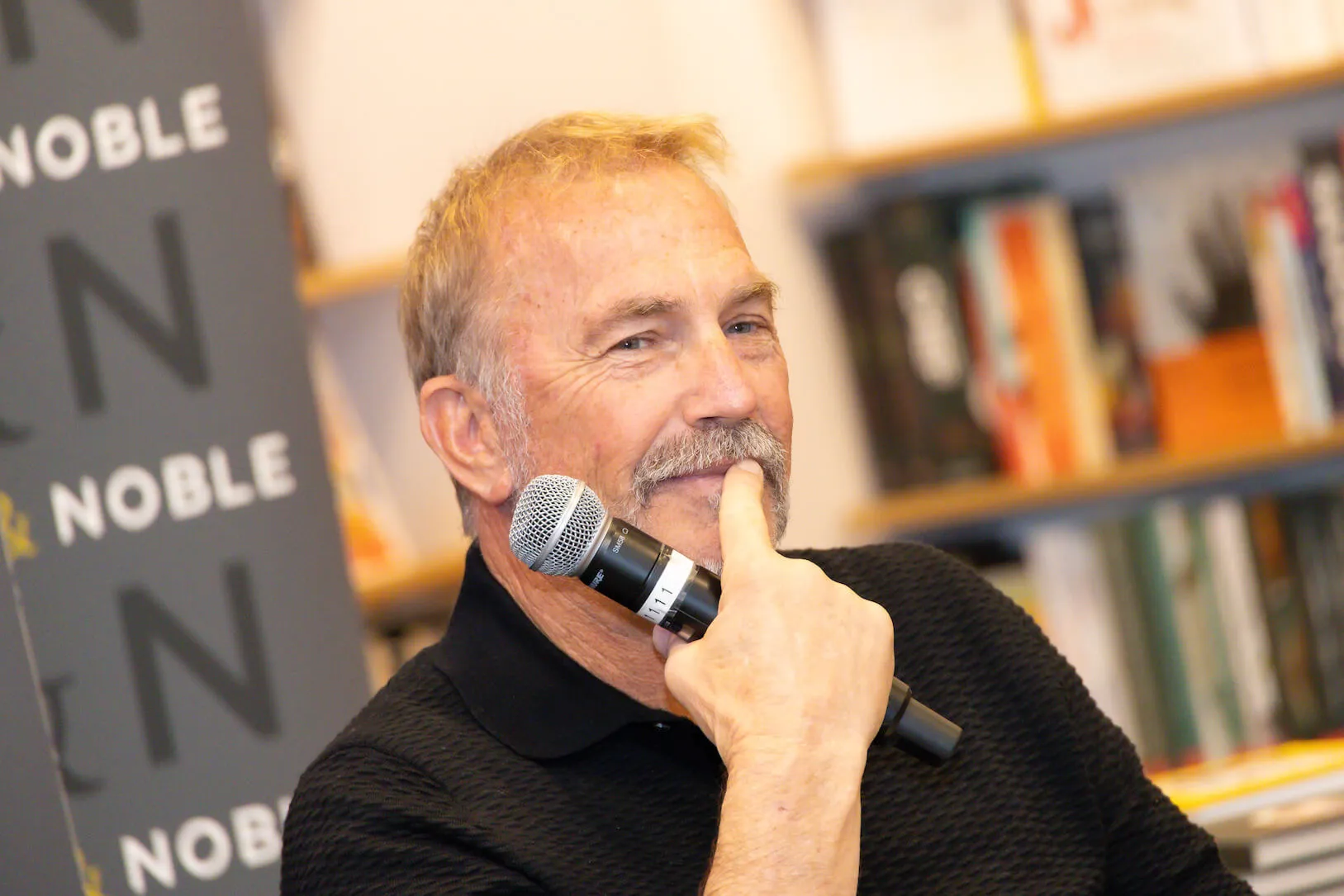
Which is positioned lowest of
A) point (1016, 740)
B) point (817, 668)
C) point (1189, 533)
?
point (1189, 533)

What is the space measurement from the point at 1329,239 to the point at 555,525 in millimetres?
1865

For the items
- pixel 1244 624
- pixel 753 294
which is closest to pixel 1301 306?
pixel 1244 624

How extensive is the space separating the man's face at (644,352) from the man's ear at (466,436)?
4 cm

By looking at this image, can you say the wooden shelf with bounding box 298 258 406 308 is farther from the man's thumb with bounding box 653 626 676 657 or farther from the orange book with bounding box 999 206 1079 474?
the man's thumb with bounding box 653 626 676 657

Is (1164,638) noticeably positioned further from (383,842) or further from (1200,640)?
(383,842)

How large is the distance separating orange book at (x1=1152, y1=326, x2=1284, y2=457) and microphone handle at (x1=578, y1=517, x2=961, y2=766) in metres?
1.56

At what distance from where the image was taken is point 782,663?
3.80 feet

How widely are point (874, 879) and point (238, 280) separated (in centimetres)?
96

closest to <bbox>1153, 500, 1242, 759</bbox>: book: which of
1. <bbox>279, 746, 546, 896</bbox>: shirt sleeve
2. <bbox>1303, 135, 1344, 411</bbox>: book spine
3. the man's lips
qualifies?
<bbox>1303, 135, 1344, 411</bbox>: book spine

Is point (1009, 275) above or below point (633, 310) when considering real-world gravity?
below

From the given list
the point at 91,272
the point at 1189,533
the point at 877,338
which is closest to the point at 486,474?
the point at 91,272

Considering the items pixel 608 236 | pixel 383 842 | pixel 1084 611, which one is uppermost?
pixel 608 236

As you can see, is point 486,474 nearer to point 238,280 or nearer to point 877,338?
point 238,280

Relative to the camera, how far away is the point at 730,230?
1466 millimetres
